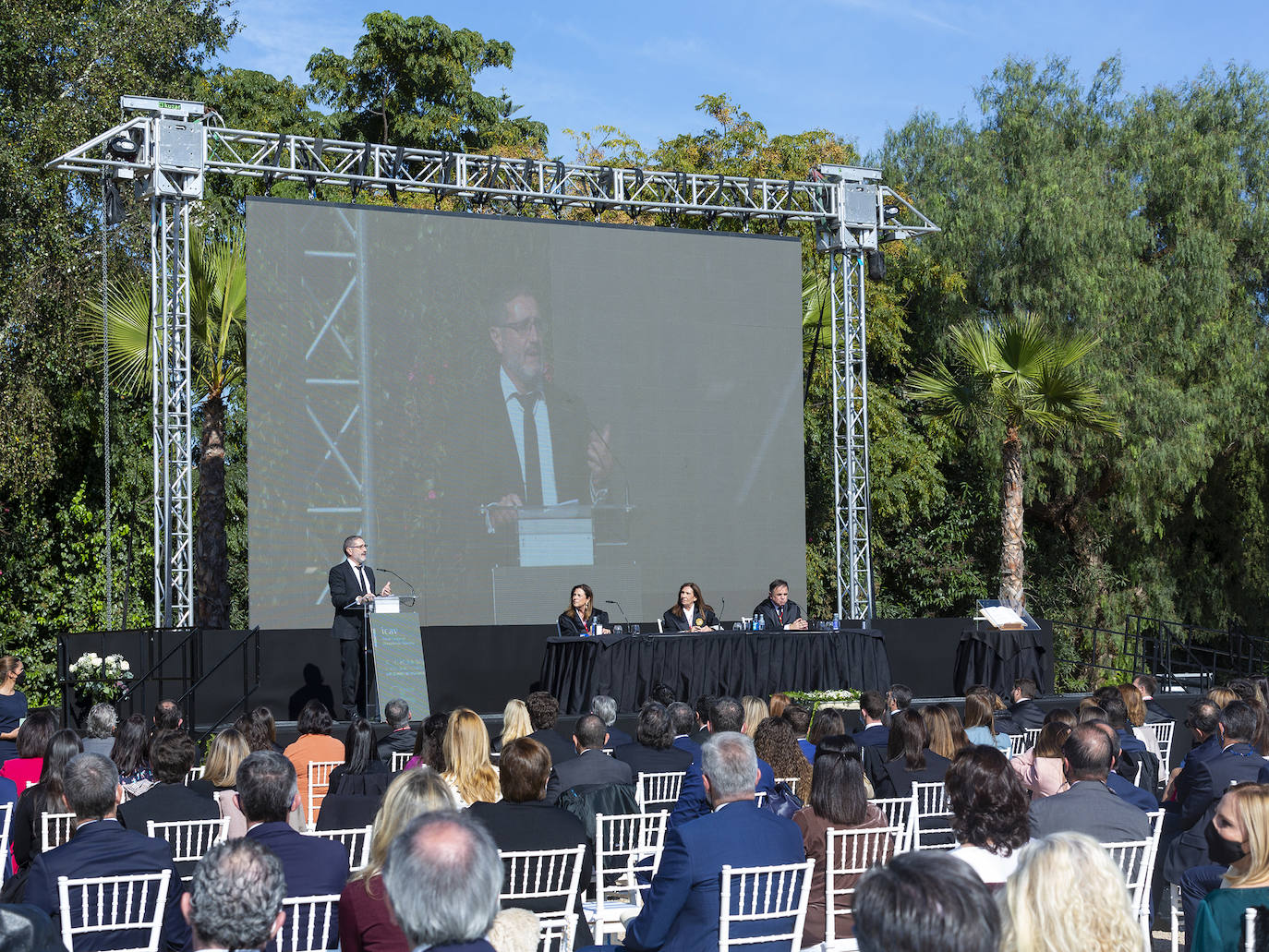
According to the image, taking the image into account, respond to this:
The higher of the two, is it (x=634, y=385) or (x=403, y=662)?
(x=634, y=385)

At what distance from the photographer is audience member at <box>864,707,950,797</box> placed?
5039 mm

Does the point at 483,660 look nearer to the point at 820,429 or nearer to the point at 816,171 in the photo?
the point at 816,171

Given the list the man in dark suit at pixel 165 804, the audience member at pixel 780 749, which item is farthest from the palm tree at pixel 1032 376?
the man in dark suit at pixel 165 804

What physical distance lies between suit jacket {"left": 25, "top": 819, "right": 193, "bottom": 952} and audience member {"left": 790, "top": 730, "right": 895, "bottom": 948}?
1.86 m

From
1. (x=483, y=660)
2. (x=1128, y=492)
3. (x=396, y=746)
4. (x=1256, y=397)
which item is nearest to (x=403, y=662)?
(x=483, y=660)

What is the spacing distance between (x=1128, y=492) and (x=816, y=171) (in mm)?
7706

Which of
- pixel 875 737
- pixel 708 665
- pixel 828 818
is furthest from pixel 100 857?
pixel 708 665

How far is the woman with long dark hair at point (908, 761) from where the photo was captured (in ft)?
16.5

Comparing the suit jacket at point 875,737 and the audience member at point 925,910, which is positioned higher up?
the audience member at point 925,910

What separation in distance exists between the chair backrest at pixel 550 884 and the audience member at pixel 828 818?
76 cm

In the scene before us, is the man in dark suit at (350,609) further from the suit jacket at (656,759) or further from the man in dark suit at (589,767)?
the man in dark suit at (589,767)

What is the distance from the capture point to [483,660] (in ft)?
38.3

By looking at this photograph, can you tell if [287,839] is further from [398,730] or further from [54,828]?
[398,730]

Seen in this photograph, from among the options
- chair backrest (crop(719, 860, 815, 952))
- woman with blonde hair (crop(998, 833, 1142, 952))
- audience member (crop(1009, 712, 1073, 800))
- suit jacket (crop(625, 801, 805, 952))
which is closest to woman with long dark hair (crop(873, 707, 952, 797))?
audience member (crop(1009, 712, 1073, 800))
